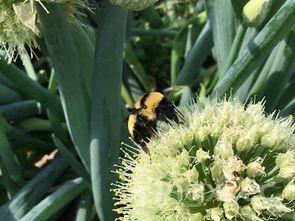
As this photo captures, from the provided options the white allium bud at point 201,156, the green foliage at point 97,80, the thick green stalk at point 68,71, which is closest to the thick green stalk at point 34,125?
the green foliage at point 97,80

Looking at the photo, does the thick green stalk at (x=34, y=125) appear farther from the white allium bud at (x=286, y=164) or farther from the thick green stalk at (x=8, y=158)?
the white allium bud at (x=286, y=164)

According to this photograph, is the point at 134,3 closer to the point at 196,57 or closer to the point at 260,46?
the point at 260,46

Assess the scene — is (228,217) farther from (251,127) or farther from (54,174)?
(54,174)

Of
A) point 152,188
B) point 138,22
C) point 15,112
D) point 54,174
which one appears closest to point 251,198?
point 152,188

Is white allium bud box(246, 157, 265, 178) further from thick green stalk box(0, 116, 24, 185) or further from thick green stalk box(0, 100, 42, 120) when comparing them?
thick green stalk box(0, 100, 42, 120)

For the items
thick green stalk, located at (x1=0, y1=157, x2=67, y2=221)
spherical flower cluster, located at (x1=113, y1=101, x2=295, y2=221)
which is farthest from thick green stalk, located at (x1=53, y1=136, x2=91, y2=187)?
spherical flower cluster, located at (x1=113, y1=101, x2=295, y2=221)
